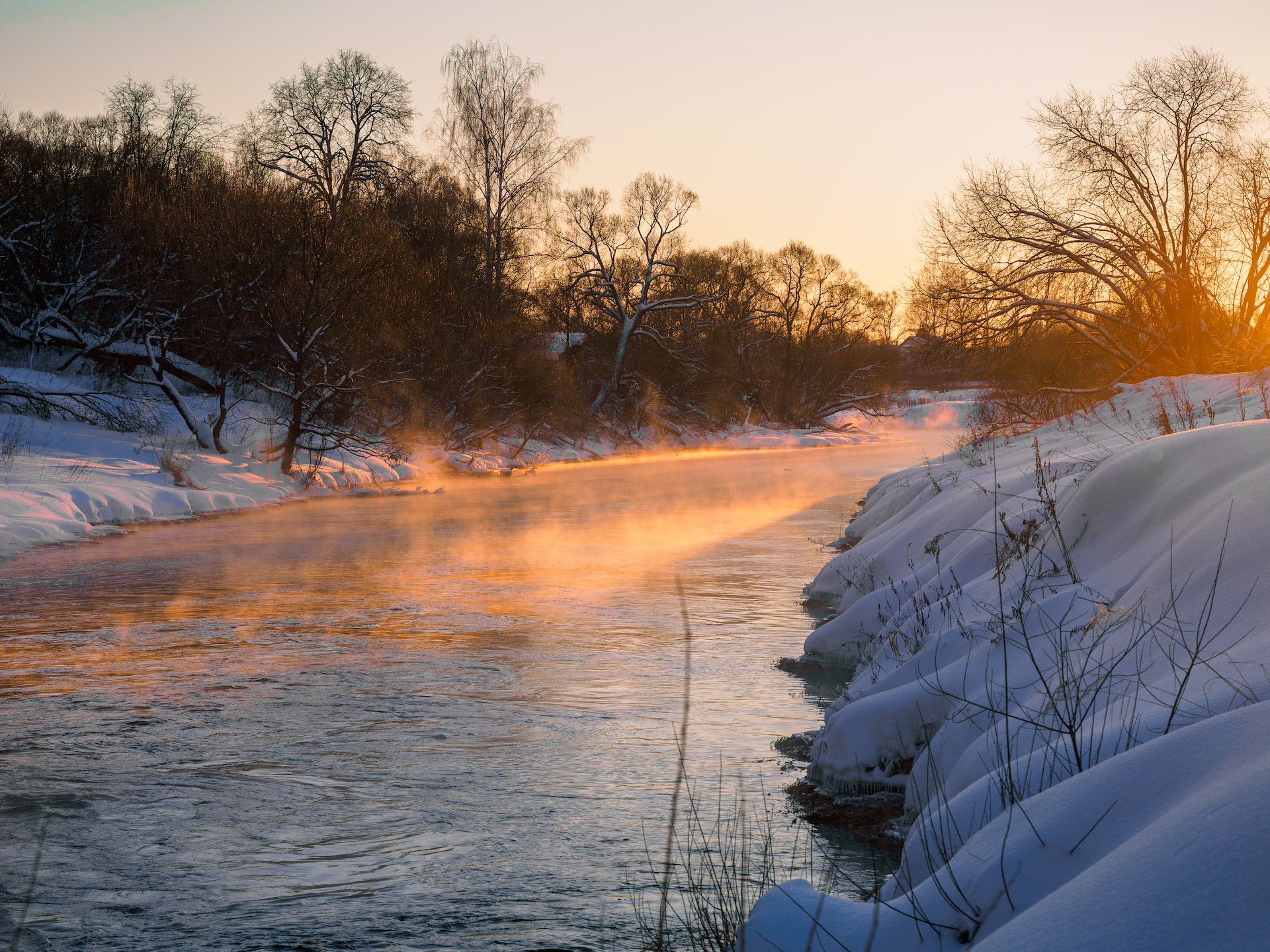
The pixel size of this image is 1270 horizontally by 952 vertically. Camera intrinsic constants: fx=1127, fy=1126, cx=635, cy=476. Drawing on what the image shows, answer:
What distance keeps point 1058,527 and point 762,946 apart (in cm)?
450

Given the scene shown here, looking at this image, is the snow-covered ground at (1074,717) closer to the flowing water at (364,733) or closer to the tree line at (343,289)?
the flowing water at (364,733)

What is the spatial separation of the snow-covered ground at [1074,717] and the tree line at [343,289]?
19035 mm

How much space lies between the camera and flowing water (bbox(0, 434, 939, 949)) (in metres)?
4.63

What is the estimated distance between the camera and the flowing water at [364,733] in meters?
4.63

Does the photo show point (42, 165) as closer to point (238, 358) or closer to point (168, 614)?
point (238, 358)

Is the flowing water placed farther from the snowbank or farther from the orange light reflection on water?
the snowbank

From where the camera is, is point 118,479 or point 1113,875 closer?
point 1113,875

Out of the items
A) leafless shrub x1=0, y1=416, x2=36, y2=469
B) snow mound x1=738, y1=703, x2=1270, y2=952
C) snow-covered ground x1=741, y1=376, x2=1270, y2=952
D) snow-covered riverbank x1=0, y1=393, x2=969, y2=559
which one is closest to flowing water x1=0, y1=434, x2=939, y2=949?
snow-covered ground x1=741, y1=376, x2=1270, y2=952

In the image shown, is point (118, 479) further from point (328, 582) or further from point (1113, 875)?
point (1113, 875)

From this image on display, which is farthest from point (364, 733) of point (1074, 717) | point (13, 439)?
point (13, 439)

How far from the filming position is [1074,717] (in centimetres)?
376

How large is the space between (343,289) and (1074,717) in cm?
2321

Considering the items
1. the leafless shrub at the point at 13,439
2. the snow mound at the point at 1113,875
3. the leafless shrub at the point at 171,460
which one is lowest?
the snow mound at the point at 1113,875

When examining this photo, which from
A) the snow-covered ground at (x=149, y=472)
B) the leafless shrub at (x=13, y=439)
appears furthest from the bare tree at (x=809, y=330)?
the leafless shrub at (x=13, y=439)
